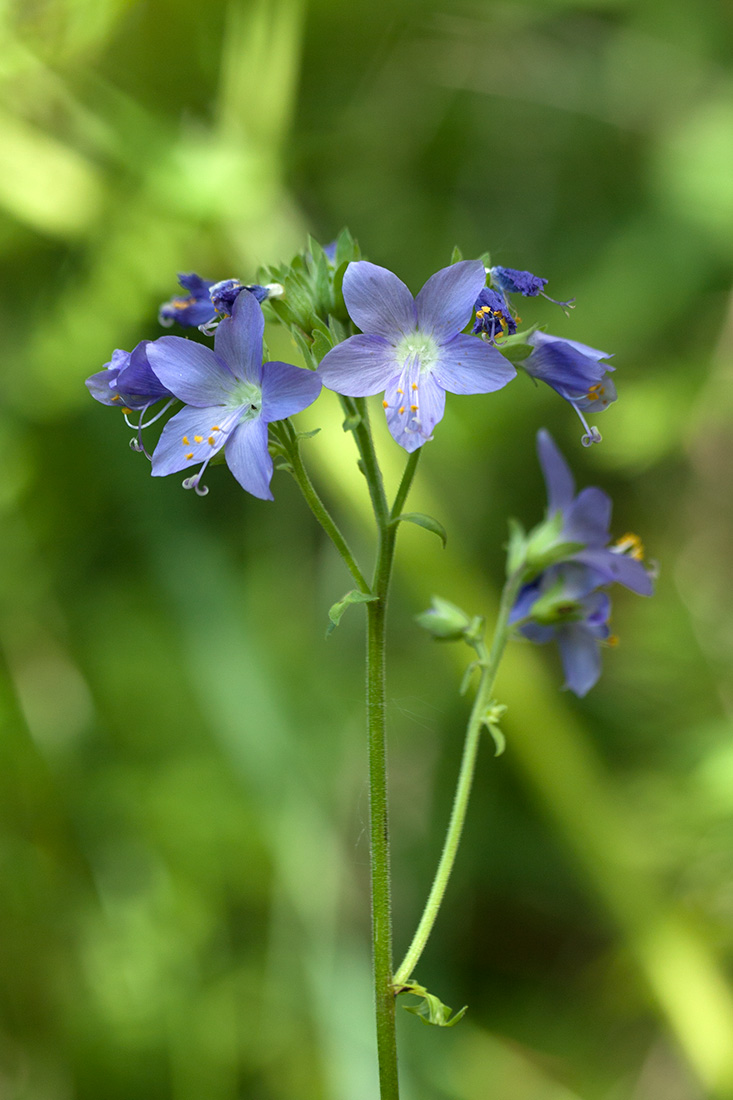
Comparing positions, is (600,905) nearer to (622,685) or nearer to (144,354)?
(622,685)

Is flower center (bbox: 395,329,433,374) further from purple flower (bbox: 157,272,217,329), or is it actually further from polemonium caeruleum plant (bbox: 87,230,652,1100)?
purple flower (bbox: 157,272,217,329)

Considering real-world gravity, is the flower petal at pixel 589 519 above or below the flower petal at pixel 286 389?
below

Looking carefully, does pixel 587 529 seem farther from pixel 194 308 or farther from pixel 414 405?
pixel 194 308

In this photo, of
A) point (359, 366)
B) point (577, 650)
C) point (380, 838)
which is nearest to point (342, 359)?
point (359, 366)

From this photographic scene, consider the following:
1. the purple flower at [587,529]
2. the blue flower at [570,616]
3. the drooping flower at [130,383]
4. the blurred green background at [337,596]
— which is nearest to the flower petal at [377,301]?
the drooping flower at [130,383]

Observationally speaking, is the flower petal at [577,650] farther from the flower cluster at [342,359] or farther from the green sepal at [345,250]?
the green sepal at [345,250]

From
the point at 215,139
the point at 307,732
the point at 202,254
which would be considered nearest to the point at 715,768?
the point at 307,732

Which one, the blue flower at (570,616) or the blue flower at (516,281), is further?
the blue flower at (570,616)
